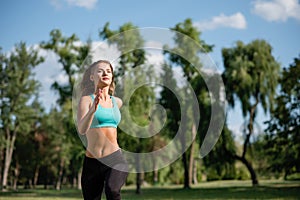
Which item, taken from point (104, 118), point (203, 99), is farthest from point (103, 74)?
point (203, 99)

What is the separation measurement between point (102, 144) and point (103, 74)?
0.78 meters

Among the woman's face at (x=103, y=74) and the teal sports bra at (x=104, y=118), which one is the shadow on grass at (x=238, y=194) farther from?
the woman's face at (x=103, y=74)

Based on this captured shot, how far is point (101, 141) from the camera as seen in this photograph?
452cm

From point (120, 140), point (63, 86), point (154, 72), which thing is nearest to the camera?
point (154, 72)

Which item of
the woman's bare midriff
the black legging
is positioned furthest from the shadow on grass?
the woman's bare midriff

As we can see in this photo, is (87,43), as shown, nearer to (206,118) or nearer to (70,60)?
(70,60)

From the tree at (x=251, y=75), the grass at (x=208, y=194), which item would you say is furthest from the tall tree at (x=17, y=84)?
the tree at (x=251, y=75)

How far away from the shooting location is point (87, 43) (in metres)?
33.2

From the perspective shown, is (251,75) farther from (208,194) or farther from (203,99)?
(208,194)

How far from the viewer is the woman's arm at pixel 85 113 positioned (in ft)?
13.3

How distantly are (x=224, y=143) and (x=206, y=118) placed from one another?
8.76ft

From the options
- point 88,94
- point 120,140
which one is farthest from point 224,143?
point 88,94

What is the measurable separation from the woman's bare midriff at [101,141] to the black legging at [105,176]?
0.06m

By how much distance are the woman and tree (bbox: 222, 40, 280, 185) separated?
85.1ft
